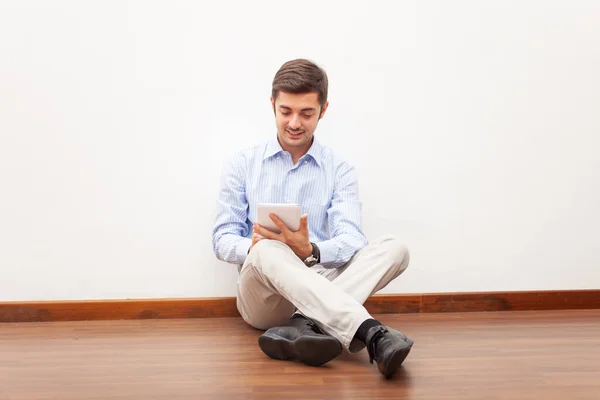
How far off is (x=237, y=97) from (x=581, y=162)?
1648mm

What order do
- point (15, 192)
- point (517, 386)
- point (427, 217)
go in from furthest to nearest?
1. point (427, 217)
2. point (15, 192)
3. point (517, 386)

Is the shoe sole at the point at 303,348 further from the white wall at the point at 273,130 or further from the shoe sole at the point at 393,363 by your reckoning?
the white wall at the point at 273,130

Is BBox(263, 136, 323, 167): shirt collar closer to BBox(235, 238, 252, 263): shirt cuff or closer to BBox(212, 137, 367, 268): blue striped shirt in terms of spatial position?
BBox(212, 137, 367, 268): blue striped shirt

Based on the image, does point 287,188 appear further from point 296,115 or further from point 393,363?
point 393,363

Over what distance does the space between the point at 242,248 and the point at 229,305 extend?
54 centimetres

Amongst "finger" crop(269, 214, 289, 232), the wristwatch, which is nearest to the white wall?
the wristwatch

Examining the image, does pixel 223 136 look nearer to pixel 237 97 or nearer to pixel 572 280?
pixel 237 97

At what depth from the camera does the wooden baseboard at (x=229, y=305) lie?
8.56ft

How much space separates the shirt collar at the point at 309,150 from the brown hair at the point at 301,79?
0.67 feet

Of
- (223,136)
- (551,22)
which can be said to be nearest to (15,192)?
(223,136)

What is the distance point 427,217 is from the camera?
2.77 m

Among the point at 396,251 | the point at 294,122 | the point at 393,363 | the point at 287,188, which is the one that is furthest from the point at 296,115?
the point at 393,363

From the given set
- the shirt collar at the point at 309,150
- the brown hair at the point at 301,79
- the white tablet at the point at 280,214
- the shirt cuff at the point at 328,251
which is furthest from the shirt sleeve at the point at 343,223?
the brown hair at the point at 301,79

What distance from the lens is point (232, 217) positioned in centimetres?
239
